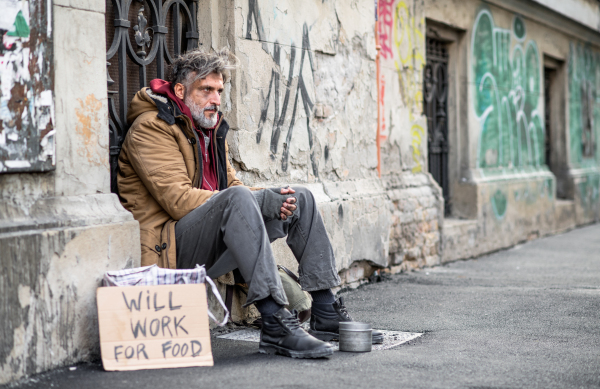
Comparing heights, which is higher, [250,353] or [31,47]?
[31,47]

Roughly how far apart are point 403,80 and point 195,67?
339 cm

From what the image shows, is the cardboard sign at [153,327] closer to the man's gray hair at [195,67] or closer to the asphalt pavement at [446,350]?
the asphalt pavement at [446,350]

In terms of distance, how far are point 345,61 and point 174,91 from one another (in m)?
2.03

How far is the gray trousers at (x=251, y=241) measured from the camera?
3225 millimetres

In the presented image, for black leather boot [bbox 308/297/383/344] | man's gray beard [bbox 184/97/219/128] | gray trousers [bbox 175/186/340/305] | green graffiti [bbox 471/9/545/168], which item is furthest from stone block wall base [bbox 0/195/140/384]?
green graffiti [bbox 471/9/545/168]

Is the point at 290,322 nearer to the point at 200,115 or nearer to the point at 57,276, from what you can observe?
the point at 57,276

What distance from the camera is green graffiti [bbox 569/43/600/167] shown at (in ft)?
38.2

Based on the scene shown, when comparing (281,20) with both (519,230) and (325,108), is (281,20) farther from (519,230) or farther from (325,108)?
(519,230)

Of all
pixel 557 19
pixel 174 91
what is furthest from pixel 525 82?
pixel 174 91

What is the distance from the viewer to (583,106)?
12242mm

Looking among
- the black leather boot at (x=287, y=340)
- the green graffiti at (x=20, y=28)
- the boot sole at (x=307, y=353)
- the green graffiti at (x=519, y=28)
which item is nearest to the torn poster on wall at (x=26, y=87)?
the green graffiti at (x=20, y=28)

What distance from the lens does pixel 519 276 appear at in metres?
6.41

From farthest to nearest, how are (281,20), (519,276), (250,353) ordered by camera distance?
(519,276) < (281,20) < (250,353)

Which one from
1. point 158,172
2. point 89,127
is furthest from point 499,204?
point 89,127
